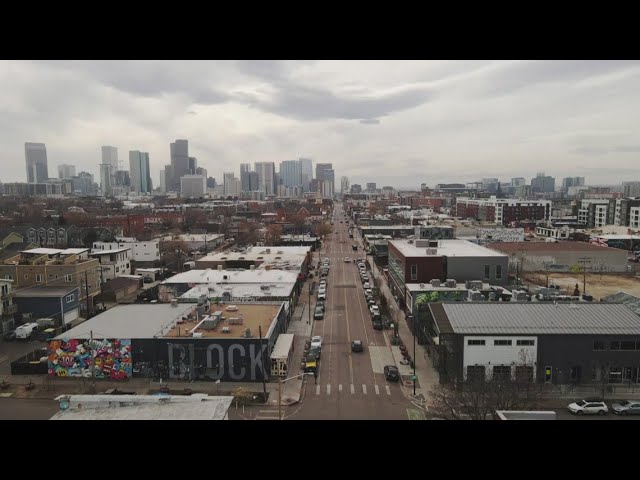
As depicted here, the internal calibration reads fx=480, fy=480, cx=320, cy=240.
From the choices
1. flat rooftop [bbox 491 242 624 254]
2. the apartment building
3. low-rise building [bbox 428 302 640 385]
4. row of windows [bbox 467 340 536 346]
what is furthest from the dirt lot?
the apartment building

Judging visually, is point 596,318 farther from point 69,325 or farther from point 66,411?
point 69,325

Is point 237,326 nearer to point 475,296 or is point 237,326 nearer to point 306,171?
point 475,296

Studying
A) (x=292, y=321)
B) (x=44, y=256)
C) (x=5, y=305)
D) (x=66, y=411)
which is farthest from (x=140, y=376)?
(x=44, y=256)

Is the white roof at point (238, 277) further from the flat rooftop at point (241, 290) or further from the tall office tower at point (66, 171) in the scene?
the tall office tower at point (66, 171)

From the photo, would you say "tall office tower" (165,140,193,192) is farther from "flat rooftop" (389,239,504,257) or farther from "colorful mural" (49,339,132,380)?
"colorful mural" (49,339,132,380)

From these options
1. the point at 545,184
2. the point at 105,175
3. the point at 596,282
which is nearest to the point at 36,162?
the point at 105,175

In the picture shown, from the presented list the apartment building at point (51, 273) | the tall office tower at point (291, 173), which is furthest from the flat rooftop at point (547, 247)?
the tall office tower at point (291, 173)
